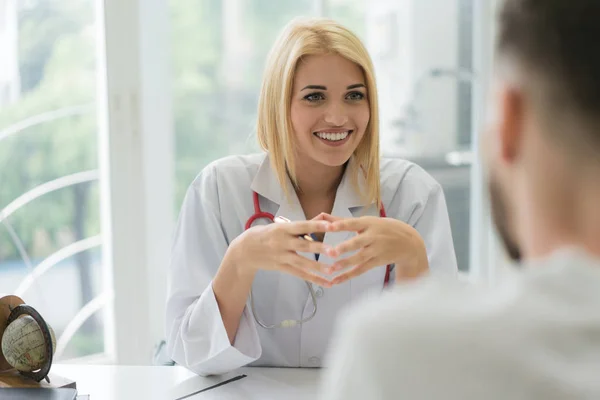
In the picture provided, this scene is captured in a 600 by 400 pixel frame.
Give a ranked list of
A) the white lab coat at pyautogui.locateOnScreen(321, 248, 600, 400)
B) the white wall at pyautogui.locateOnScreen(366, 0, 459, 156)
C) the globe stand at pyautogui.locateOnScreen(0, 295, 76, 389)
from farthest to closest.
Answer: the white wall at pyautogui.locateOnScreen(366, 0, 459, 156)
the globe stand at pyautogui.locateOnScreen(0, 295, 76, 389)
the white lab coat at pyautogui.locateOnScreen(321, 248, 600, 400)

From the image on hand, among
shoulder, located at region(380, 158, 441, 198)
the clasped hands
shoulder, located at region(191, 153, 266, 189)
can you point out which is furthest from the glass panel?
the clasped hands

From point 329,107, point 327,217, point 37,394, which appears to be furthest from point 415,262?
point 37,394

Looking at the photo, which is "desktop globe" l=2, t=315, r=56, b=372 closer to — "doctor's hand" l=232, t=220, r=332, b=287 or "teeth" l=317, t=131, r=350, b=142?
"doctor's hand" l=232, t=220, r=332, b=287

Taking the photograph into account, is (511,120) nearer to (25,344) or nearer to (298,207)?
(25,344)

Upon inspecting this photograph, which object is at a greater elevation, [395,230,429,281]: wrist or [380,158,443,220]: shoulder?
[380,158,443,220]: shoulder

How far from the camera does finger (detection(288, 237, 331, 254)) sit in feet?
4.95

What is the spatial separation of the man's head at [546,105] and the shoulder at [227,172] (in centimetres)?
128

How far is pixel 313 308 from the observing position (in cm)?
182

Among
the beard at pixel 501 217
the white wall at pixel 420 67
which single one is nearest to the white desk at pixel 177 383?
the beard at pixel 501 217

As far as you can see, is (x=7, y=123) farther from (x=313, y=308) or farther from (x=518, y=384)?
(x=518, y=384)

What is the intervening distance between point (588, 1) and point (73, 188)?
270 centimetres

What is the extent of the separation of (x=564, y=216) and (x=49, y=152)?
8.74 ft

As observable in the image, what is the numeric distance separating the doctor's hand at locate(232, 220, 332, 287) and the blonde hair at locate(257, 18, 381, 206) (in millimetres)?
320

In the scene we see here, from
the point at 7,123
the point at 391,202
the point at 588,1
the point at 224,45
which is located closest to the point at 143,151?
the point at 7,123
